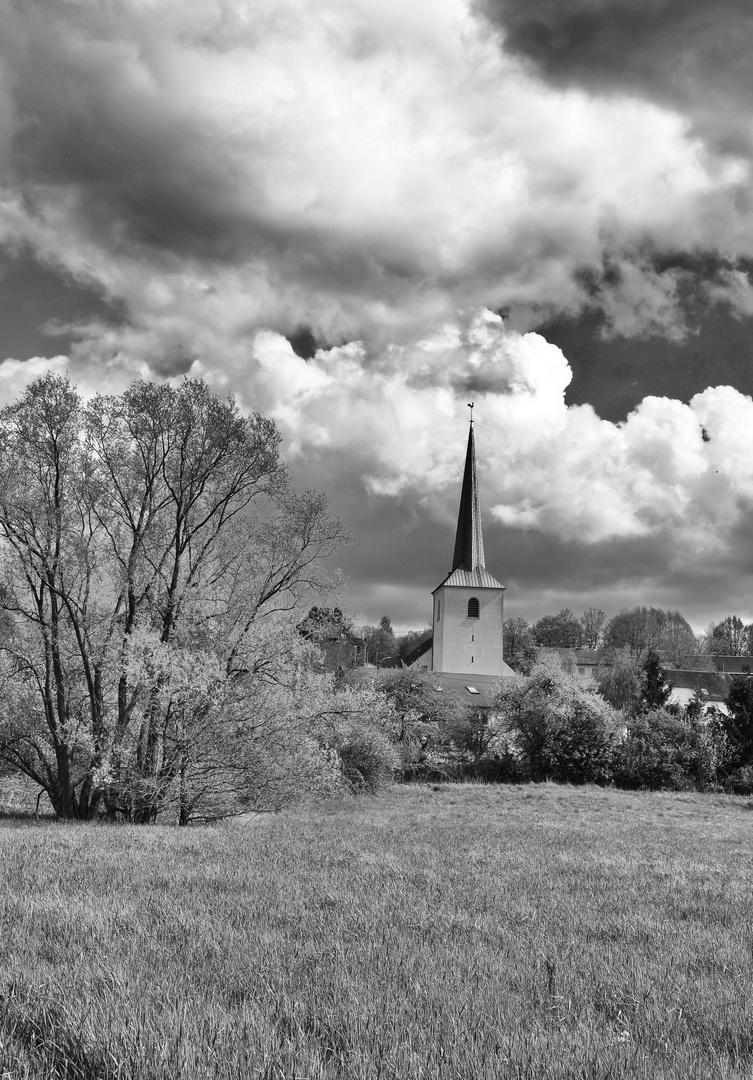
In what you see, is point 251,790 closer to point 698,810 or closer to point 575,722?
point 698,810

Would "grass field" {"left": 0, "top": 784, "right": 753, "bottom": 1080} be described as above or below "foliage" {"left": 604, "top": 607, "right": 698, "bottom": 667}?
below

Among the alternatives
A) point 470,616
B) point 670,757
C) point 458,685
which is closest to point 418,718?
point 670,757

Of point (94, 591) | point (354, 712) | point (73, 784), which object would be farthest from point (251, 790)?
point (94, 591)

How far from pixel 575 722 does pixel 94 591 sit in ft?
92.9

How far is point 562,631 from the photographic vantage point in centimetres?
13050

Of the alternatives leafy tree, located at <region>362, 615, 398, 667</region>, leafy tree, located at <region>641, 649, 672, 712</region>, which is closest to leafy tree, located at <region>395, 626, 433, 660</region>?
leafy tree, located at <region>362, 615, 398, 667</region>

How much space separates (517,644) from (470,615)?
2646 cm

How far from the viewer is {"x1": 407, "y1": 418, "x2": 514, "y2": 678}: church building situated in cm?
8350

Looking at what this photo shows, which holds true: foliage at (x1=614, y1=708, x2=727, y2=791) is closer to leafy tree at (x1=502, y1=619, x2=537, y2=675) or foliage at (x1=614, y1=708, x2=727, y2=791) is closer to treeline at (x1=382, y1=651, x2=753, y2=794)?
treeline at (x1=382, y1=651, x2=753, y2=794)

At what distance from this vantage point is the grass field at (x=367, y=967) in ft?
10.7

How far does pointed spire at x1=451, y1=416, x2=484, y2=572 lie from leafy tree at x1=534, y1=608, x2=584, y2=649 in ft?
148

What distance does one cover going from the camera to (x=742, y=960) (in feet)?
16.9

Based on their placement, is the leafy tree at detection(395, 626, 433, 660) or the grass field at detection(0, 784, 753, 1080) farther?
the leafy tree at detection(395, 626, 433, 660)

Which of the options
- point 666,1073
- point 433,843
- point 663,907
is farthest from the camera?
point 433,843
